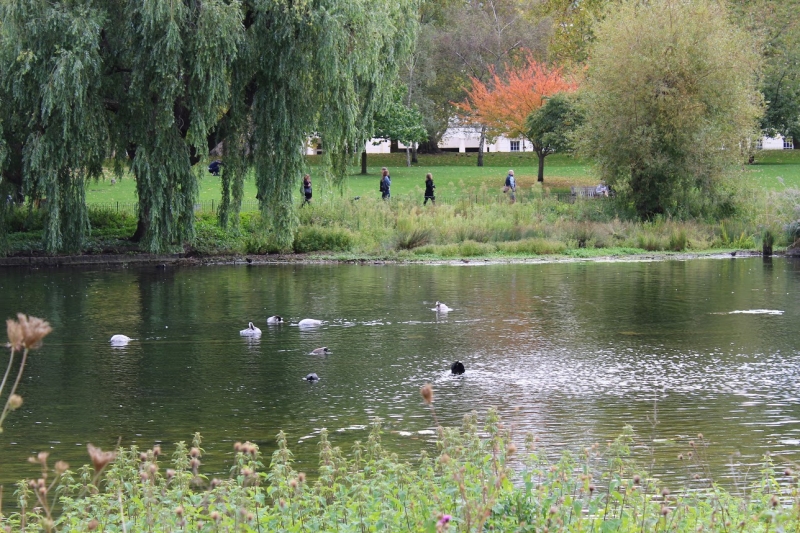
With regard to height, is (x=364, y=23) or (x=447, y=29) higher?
(x=447, y=29)

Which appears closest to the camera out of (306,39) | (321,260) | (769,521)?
(769,521)

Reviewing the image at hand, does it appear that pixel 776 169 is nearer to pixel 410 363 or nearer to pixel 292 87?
pixel 292 87

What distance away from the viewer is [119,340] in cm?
1691

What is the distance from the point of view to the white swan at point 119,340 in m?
16.8

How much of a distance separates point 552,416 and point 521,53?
208ft

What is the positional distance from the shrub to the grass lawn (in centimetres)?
710

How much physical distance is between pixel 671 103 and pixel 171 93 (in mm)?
16106

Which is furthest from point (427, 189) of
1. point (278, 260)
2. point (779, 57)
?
point (779, 57)

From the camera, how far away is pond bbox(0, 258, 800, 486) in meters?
11.0

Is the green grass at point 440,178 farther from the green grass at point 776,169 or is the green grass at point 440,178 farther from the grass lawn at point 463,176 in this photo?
the green grass at point 776,169

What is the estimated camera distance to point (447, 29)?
7488 cm

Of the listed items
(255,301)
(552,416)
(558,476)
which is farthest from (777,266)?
(558,476)

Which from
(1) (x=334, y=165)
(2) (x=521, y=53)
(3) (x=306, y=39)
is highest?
(2) (x=521, y=53)

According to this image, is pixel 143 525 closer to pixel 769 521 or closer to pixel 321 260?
pixel 769 521
